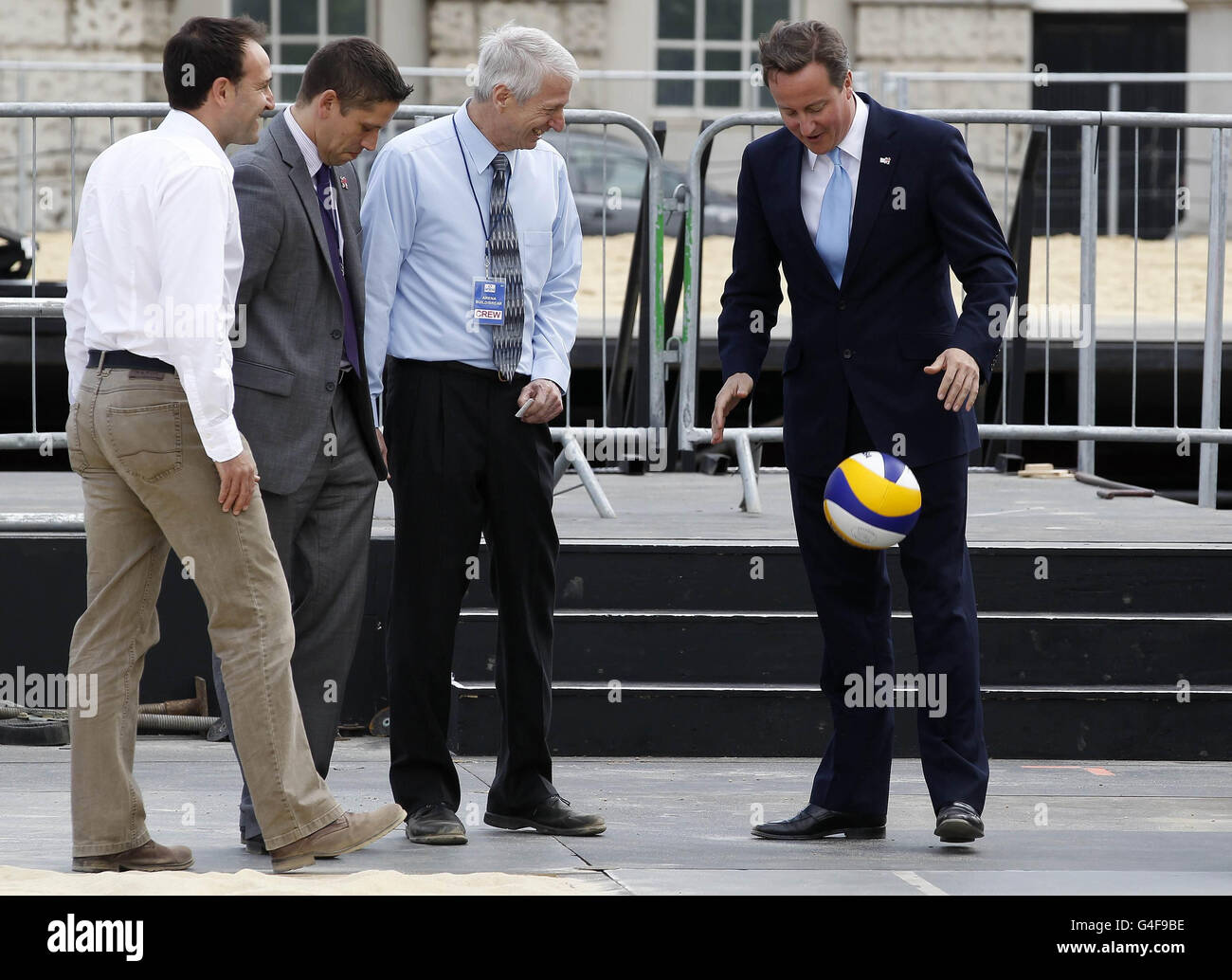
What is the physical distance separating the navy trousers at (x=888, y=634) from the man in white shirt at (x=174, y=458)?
4.50ft

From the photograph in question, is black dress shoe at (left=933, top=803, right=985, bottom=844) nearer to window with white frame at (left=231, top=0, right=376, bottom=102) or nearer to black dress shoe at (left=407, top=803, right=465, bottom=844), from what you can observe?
black dress shoe at (left=407, top=803, right=465, bottom=844)

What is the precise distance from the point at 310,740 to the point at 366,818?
1.08ft

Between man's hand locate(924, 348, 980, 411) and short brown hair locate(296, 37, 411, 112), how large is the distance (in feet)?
4.89

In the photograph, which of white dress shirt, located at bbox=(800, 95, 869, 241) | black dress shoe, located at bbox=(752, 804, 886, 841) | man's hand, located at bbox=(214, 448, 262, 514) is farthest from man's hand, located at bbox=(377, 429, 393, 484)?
black dress shoe, located at bbox=(752, 804, 886, 841)

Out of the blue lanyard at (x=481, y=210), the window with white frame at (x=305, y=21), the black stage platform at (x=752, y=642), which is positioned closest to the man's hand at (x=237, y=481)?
the blue lanyard at (x=481, y=210)

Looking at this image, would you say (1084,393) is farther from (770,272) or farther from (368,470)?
(368,470)

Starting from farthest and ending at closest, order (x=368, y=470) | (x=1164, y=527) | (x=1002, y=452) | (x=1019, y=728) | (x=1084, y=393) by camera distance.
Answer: (x=1002, y=452), (x=1084, y=393), (x=1164, y=527), (x=1019, y=728), (x=368, y=470)

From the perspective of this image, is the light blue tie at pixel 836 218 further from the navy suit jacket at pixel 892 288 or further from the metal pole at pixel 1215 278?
the metal pole at pixel 1215 278

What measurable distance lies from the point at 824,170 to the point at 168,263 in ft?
5.92

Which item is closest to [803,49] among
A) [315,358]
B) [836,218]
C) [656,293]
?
[836,218]

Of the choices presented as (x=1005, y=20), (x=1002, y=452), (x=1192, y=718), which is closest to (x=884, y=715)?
(x=1192, y=718)

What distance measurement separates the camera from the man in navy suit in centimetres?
479

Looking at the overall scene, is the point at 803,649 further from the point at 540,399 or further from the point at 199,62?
the point at 199,62

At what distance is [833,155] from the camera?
16.1ft
